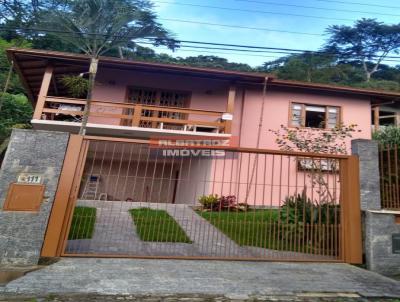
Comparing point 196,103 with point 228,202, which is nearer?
point 228,202

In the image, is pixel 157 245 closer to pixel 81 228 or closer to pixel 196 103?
pixel 81 228

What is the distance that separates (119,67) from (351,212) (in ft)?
35.8

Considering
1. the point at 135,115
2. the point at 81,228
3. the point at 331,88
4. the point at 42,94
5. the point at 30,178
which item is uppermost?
the point at 331,88

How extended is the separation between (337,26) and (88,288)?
4124 cm

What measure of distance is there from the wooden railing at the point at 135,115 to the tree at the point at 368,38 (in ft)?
89.4

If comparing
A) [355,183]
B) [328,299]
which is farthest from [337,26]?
[328,299]

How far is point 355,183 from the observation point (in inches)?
178

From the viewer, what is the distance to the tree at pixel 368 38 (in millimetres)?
32531

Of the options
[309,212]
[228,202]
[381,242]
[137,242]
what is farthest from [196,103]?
[381,242]

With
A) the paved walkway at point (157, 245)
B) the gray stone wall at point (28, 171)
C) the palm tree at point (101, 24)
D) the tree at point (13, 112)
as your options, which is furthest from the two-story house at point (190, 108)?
the gray stone wall at point (28, 171)

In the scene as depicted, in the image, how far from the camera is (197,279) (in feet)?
11.2

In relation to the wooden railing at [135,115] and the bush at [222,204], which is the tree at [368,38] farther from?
the bush at [222,204]

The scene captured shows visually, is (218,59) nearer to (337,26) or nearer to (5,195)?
(337,26)

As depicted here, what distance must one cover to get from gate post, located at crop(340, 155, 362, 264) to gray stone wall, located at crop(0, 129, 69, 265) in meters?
4.40
